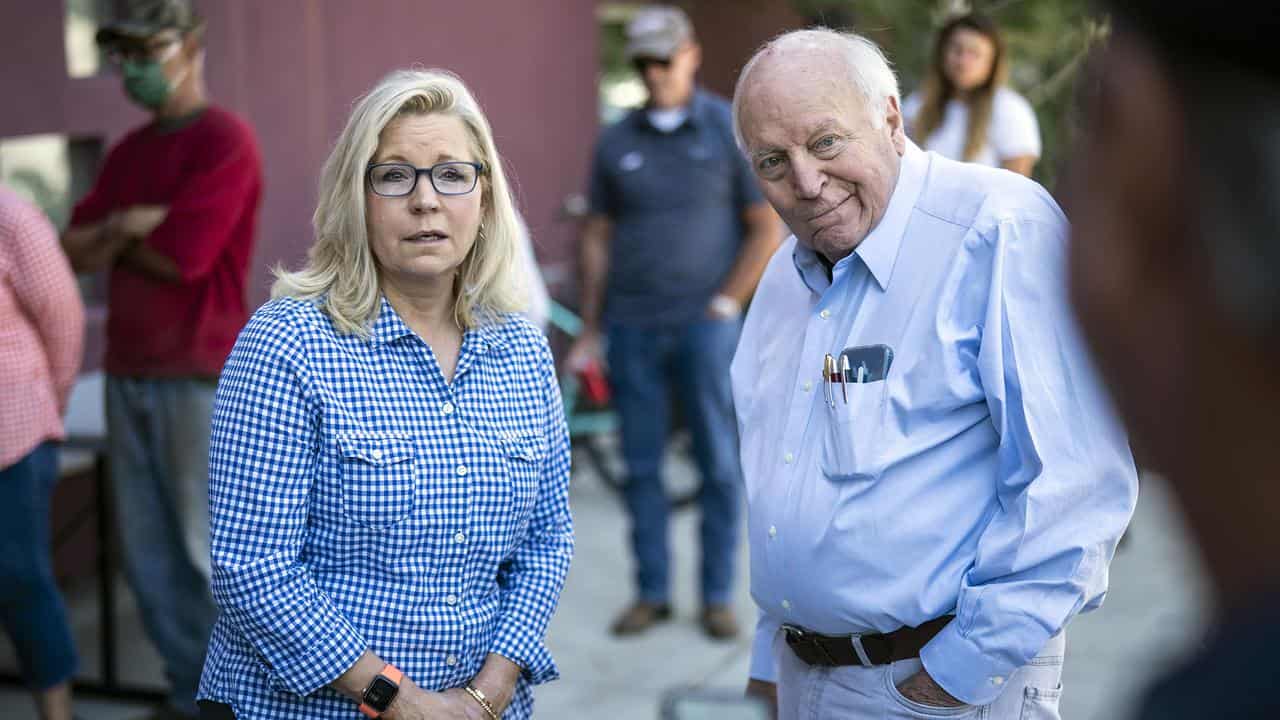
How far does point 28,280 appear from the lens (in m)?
4.05

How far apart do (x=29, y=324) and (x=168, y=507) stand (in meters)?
0.81

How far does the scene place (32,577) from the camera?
13.7ft

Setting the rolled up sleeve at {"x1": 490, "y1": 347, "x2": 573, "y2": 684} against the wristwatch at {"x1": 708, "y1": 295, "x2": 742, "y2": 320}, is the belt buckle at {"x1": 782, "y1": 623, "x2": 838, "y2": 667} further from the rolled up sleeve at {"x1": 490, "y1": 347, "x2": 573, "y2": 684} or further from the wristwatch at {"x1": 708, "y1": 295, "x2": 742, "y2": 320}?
the wristwatch at {"x1": 708, "y1": 295, "x2": 742, "y2": 320}

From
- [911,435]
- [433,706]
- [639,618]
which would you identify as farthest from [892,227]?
[639,618]

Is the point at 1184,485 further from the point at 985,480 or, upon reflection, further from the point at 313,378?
the point at 313,378

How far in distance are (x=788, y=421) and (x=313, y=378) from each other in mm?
823

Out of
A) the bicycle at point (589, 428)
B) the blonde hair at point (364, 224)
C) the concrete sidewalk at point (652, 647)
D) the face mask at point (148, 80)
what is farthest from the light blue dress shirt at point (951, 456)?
the bicycle at point (589, 428)

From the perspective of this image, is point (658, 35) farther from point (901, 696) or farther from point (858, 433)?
point (901, 696)

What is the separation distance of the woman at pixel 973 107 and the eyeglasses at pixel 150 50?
9.41ft

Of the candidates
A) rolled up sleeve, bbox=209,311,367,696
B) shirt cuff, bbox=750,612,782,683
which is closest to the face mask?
rolled up sleeve, bbox=209,311,367,696

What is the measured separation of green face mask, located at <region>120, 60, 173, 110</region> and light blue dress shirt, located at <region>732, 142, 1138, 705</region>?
9.59 feet

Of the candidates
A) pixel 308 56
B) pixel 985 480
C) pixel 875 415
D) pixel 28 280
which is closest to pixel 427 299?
pixel 875 415

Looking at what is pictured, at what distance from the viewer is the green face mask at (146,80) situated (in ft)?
15.0

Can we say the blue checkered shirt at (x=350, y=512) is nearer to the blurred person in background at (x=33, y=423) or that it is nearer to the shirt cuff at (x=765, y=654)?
the shirt cuff at (x=765, y=654)
